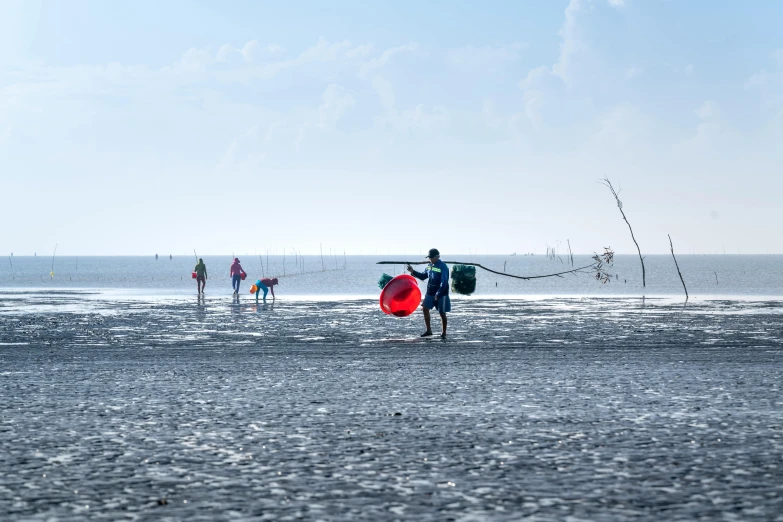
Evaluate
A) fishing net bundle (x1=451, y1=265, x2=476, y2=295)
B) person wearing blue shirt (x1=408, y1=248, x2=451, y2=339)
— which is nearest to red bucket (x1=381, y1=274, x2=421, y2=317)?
person wearing blue shirt (x1=408, y1=248, x2=451, y2=339)

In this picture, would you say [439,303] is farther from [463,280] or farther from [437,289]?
[463,280]

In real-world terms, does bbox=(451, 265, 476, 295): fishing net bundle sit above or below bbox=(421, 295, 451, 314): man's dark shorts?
above

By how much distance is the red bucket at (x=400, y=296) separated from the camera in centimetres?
2162

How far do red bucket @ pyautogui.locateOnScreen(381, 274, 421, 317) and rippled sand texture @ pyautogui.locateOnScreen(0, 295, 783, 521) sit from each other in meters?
4.41

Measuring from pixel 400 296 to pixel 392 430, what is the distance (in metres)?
13.8

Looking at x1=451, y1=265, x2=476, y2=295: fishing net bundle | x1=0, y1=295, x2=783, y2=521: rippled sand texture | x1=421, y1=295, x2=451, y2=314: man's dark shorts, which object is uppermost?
x1=451, y1=265, x2=476, y2=295: fishing net bundle

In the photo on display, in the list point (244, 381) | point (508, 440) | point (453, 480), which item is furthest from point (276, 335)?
point (453, 480)

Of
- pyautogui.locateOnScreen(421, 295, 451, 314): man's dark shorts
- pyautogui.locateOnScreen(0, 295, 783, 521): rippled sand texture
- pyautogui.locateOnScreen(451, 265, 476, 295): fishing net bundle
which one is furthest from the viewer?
pyautogui.locateOnScreen(451, 265, 476, 295): fishing net bundle

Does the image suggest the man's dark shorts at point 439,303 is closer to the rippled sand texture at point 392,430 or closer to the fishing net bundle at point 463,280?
the rippled sand texture at point 392,430

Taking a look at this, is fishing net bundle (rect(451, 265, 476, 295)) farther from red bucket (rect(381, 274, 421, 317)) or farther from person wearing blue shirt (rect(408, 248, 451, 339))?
person wearing blue shirt (rect(408, 248, 451, 339))

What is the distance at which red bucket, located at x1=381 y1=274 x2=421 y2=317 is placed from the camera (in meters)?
21.6

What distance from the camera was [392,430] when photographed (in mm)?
7820

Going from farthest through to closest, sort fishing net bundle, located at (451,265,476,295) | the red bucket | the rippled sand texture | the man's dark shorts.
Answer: fishing net bundle, located at (451,265,476,295), the red bucket, the man's dark shorts, the rippled sand texture

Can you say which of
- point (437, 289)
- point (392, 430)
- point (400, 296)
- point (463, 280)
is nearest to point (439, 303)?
point (437, 289)
